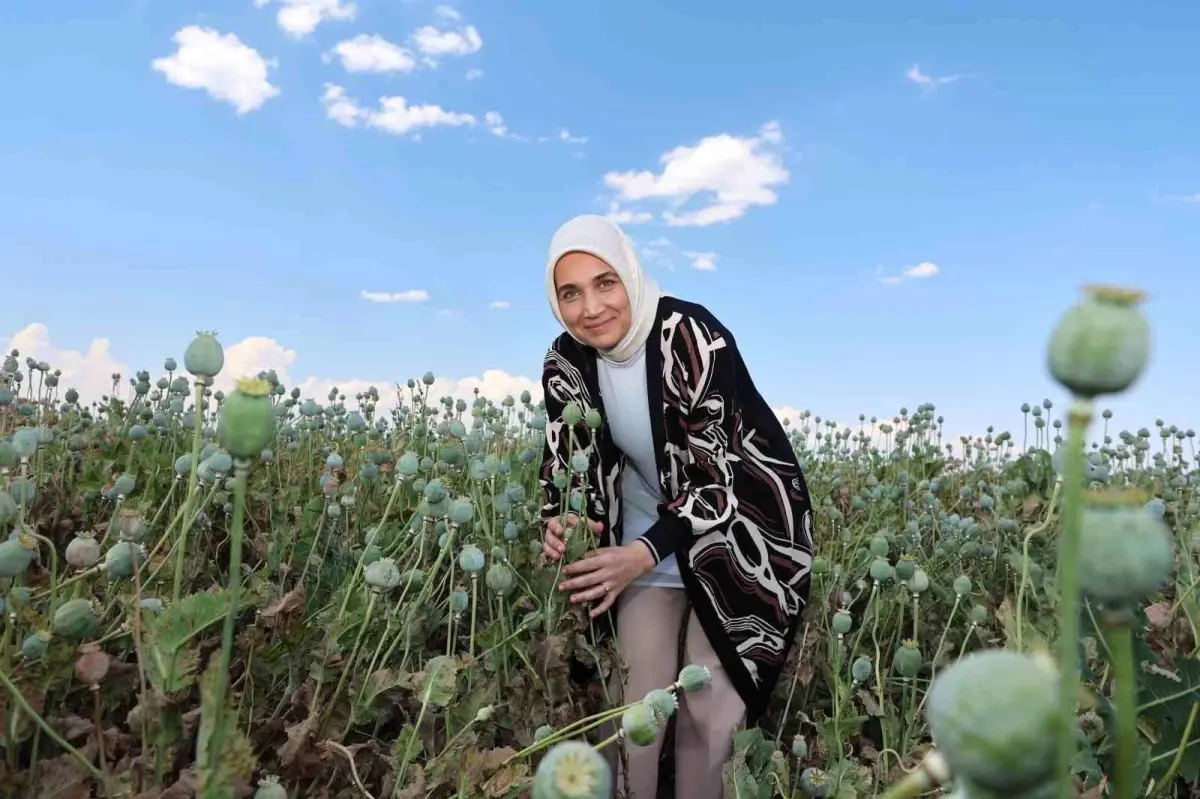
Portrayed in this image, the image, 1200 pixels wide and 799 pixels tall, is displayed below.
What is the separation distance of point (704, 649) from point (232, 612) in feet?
6.15

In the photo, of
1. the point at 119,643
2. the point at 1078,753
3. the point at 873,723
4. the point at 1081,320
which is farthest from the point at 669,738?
the point at 1081,320

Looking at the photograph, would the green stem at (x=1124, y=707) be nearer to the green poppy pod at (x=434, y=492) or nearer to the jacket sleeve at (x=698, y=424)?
the green poppy pod at (x=434, y=492)

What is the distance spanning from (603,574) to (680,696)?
0.49 m

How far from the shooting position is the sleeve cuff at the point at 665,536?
240cm

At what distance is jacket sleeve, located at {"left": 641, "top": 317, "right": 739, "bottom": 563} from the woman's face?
6.1 inches

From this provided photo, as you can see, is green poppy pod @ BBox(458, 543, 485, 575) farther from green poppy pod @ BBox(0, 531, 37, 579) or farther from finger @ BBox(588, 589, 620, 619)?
green poppy pod @ BBox(0, 531, 37, 579)

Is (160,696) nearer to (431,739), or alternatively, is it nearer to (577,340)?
(431,739)

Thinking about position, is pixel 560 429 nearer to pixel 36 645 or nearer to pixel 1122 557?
pixel 36 645

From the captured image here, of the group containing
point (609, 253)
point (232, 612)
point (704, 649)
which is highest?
point (609, 253)

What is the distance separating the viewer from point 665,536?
2424mm

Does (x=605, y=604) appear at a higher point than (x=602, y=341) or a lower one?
lower

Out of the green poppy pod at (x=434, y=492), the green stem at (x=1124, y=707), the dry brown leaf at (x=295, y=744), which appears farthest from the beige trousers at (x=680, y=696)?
the green stem at (x=1124, y=707)

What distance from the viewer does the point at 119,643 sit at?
164 cm

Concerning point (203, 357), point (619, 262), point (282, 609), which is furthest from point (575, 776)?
point (619, 262)
